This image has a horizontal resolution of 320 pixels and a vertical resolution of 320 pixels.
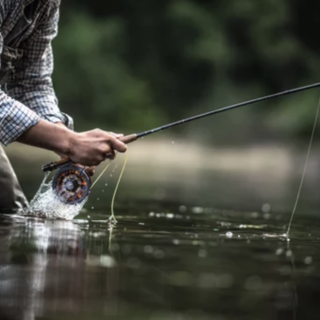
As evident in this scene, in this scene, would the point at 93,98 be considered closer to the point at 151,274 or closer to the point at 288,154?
the point at 288,154

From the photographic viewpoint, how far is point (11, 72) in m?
5.04

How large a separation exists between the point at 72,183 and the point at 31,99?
0.70 m

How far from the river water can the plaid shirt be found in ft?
1.50

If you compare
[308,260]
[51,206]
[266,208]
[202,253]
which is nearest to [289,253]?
[308,260]

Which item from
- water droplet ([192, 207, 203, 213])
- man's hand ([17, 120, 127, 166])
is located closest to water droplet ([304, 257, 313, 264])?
man's hand ([17, 120, 127, 166])

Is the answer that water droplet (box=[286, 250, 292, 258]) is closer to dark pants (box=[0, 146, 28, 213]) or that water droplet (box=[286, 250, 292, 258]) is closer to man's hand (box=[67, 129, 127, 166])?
man's hand (box=[67, 129, 127, 166])

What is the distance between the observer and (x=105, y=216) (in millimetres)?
5281

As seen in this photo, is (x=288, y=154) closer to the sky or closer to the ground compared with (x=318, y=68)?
closer to the ground

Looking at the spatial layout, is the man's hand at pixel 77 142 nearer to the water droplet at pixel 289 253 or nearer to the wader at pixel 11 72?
the wader at pixel 11 72

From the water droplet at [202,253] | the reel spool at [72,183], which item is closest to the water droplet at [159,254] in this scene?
the water droplet at [202,253]

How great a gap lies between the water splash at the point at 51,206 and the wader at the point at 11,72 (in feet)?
1.03

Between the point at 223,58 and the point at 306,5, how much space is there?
11.2 feet

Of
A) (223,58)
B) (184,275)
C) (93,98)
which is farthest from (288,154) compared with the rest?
(184,275)

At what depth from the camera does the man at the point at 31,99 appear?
4289 mm
